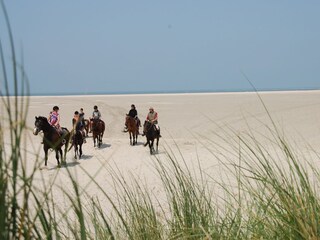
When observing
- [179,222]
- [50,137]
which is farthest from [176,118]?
[179,222]

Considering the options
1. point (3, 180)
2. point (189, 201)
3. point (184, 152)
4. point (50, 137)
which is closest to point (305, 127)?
point (184, 152)

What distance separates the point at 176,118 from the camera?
31703 mm

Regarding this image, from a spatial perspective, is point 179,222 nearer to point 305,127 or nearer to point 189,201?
point 189,201

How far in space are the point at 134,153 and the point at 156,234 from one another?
44.8 ft

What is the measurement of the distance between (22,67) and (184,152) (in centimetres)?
1518

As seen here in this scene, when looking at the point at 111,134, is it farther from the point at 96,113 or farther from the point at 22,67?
the point at 22,67

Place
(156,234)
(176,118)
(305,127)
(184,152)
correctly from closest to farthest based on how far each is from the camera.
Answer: (156,234) < (184,152) < (305,127) < (176,118)

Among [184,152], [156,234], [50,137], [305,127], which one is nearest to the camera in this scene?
[156,234]

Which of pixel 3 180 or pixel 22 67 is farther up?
pixel 22 67

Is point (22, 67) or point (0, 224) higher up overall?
point (22, 67)

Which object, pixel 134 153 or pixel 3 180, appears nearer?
pixel 3 180

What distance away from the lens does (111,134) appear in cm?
2378

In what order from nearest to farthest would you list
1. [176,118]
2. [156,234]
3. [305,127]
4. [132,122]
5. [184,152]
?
[156,234]
[184,152]
[132,122]
[305,127]
[176,118]

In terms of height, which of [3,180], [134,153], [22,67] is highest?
[22,67]
